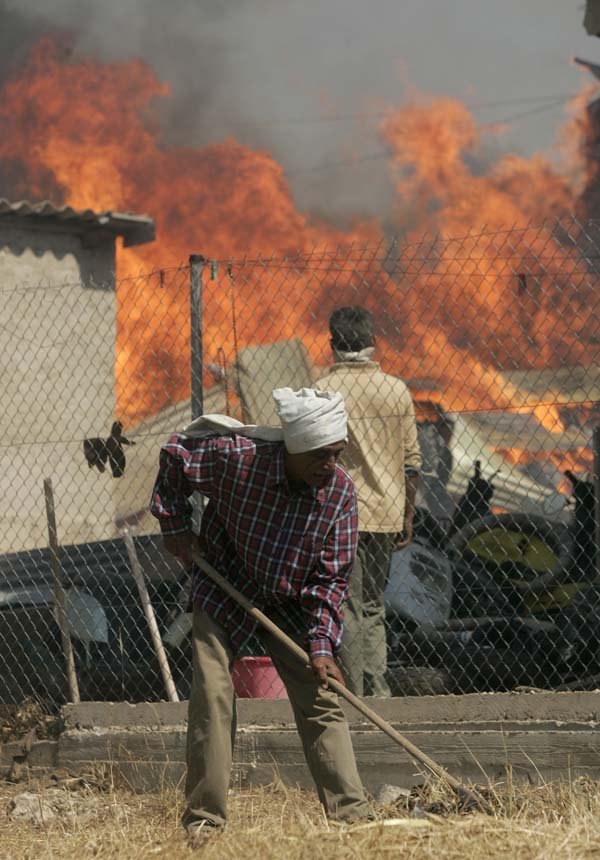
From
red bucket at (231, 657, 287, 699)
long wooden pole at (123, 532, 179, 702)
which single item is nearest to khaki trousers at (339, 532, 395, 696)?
red bucket at (231, 657, 287, 699)

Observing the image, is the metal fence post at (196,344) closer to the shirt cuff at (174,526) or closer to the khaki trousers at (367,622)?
the khaki trousers at (367,622)

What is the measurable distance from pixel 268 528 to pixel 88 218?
10501mm

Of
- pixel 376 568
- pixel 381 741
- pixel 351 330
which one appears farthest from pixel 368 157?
pixel 381 741

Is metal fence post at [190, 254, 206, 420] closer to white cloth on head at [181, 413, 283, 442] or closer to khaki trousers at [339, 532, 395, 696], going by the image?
khaki trousers at [339, 532, 395, 696]

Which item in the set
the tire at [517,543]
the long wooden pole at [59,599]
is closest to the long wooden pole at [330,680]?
the long wooden pole at [59,599]

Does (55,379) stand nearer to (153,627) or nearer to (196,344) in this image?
(196,344)

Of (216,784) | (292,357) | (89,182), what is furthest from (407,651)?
(89,182)

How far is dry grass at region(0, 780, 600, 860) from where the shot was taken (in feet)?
14.0

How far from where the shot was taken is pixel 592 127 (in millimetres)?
25891

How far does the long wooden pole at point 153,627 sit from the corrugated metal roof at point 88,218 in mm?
8065

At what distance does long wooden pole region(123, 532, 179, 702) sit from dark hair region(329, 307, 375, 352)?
1.42 m

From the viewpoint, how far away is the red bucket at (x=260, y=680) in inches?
257

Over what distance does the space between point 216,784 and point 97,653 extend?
2464 millimetres

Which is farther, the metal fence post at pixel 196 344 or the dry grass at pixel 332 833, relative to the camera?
the metal fence post at pixel 196 344
